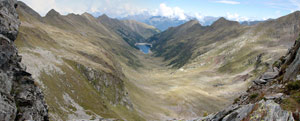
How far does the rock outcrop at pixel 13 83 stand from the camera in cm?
3234

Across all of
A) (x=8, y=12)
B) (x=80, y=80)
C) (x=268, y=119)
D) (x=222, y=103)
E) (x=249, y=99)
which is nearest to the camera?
(x=268, y=119)

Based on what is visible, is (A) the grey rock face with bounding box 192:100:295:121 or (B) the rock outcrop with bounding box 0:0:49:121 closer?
(A) the grey rock face with bounding box 192:100:295:121

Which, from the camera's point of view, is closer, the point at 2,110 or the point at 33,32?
the point at 2,110

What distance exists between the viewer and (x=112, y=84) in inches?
4572

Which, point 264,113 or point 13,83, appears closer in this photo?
point 264,113

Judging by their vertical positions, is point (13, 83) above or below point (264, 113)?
above

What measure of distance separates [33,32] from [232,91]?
579 ft

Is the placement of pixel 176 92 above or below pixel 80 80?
below

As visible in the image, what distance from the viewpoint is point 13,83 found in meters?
36.4

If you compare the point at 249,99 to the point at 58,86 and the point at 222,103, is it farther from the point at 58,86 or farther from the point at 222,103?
the point at 222,103

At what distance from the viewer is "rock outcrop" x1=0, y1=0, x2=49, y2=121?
3234 centimetres

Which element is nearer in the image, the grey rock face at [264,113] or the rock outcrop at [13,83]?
the grey rock face at [264,113]

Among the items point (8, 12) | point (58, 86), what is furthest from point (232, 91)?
point (8, 12)

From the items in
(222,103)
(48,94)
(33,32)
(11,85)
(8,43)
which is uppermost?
(33,32)
